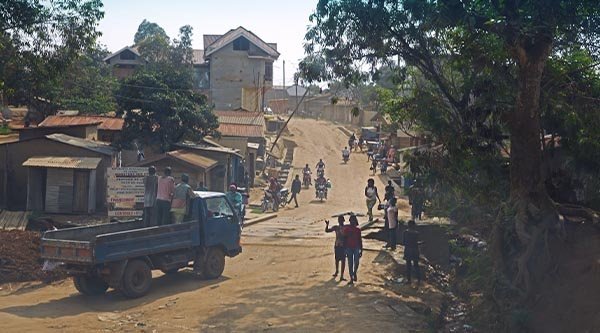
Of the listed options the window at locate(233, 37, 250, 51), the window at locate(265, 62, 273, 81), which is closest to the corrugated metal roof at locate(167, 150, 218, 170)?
the window at locate(233, 37, 250, 51)

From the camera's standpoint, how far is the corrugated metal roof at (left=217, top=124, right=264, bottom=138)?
40188 millimetres

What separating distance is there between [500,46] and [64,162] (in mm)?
16672

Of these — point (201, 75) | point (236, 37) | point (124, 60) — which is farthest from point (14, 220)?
point (124, 60)

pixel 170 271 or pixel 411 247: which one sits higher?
pixel 411 247

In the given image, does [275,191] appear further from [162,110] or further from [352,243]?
[352,243]

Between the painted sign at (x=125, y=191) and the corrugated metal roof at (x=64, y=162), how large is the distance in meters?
4.93

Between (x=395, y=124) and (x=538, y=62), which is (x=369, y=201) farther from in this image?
(x=538, y=62)

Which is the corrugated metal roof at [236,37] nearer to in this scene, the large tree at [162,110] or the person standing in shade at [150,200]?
the large tree at [162,110]

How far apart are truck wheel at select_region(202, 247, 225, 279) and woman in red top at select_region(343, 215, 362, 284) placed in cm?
290

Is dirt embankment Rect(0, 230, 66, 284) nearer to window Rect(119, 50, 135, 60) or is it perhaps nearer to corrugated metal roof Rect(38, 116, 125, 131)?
corrugated metal roof Rect(38, 116, 125, 131)

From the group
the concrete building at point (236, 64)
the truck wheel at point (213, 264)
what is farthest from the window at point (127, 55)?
the truck wheel at point (213, 264)

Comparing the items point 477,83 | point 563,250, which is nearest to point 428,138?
point 477,83

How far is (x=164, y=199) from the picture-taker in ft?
52.3

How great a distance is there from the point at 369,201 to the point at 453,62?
9265 mm
